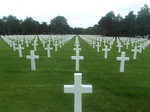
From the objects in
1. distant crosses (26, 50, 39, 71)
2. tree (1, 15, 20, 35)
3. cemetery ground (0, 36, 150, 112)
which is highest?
tree (1, 15, 20, 35)

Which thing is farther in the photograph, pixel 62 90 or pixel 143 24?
pixel 143 24

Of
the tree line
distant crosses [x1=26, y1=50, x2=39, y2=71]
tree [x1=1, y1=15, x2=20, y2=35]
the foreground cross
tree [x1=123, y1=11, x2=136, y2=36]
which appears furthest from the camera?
tree [x1=1, y1=15, x2=20, y2=35]

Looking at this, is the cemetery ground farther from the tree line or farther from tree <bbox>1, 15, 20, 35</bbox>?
tree <bbox>1, 15, 20, 35</bbox>

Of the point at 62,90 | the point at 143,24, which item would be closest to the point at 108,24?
the point at 143,24

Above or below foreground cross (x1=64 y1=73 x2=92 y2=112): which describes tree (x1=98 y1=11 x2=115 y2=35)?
above

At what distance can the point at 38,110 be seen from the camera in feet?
17.3

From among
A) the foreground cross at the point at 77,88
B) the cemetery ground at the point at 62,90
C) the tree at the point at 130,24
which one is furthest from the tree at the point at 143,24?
the foreground cross at the point at 77,88

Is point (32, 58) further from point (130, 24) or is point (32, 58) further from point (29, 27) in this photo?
point (29, 27)

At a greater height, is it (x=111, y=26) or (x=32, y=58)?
(x=111, y=26)

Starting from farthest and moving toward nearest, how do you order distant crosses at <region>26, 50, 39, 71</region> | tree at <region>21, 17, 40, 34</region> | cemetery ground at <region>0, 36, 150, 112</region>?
tree at <region>21, 17, 40, 34</region>, distant crosses at <region>26, 50, 39, 71</region>, cemetery ground at <region>0, 36, 150, 112</region>

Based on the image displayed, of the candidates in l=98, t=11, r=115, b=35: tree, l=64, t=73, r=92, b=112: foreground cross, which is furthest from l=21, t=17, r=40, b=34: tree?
l=64, t=73, r=92, b=112: foreground cross

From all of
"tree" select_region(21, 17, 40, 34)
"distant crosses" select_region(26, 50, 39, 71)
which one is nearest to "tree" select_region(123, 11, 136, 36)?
"tree" select_region(21, 17, 40, 34)

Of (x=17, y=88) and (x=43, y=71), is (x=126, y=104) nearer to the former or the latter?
(x=17, y=88)

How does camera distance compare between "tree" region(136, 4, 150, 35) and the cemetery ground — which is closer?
the cemetery ground
